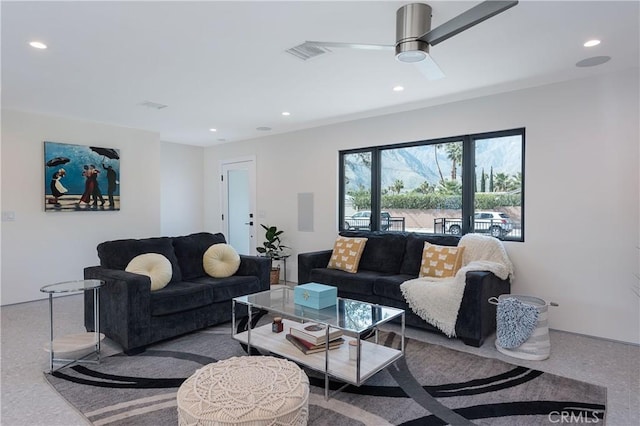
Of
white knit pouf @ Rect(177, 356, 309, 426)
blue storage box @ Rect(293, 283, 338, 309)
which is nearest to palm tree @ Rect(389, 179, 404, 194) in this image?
blue storage box @ Rect(293, 283, 338, 309)

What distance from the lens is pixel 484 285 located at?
3.20m

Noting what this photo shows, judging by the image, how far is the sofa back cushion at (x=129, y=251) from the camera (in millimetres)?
3514

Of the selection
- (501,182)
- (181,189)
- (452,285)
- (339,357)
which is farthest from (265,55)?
(181,189)

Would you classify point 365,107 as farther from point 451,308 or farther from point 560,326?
point 560,326

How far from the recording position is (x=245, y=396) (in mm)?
1698

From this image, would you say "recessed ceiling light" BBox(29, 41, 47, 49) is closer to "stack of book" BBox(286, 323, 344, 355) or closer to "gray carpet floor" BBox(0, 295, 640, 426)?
"gray carpet floor" BBox(0, 295, 640, 426)

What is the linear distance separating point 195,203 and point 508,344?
6.02m

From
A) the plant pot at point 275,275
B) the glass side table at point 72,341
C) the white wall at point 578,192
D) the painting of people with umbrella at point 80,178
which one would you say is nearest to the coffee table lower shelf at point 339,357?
the glass side table at point 72,341

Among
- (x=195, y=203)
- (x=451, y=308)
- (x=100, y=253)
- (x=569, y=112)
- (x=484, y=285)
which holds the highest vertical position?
(x=569, y=112)

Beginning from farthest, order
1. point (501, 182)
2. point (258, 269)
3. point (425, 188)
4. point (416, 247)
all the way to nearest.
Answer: point (425, 188), point (416, 247), point (258, 269), point (501, 182)

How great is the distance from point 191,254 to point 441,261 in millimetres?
2728

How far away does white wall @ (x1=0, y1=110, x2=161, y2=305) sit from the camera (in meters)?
4.54

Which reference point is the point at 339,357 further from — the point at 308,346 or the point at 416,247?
the point at 416,247

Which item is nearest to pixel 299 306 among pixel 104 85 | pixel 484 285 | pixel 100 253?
pixel 484 285
